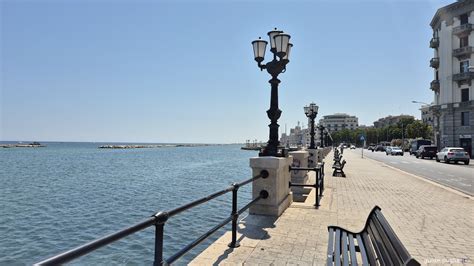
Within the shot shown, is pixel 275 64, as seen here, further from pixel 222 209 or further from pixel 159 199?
pixel 159 199

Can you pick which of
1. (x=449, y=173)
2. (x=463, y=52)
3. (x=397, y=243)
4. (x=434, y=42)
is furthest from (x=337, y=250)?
(x=434, y=42)

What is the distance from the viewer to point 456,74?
4784 cm

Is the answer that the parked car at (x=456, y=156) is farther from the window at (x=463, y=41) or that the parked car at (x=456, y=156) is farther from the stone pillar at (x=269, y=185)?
the stone pillar at (x=269, y=185)

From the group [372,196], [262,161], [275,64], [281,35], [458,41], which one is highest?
[458,41]

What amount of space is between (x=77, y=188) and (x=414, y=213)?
21.8 metres

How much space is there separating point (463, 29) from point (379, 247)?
55.3 meters

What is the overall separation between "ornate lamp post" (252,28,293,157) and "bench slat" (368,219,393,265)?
3848 mm

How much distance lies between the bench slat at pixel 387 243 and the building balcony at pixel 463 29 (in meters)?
54.7

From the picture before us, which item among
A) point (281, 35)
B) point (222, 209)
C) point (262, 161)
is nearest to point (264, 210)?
point (262, 161)

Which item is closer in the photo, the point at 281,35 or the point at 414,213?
the point at 281,35

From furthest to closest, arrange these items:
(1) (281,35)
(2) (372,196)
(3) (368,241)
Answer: (2) (372,196) → (1) (281,35) → (3) (368,241)

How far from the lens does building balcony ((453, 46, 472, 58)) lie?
46316 mm

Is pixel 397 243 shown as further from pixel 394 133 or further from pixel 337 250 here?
pixel 394 133

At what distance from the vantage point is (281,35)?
7660 mm
